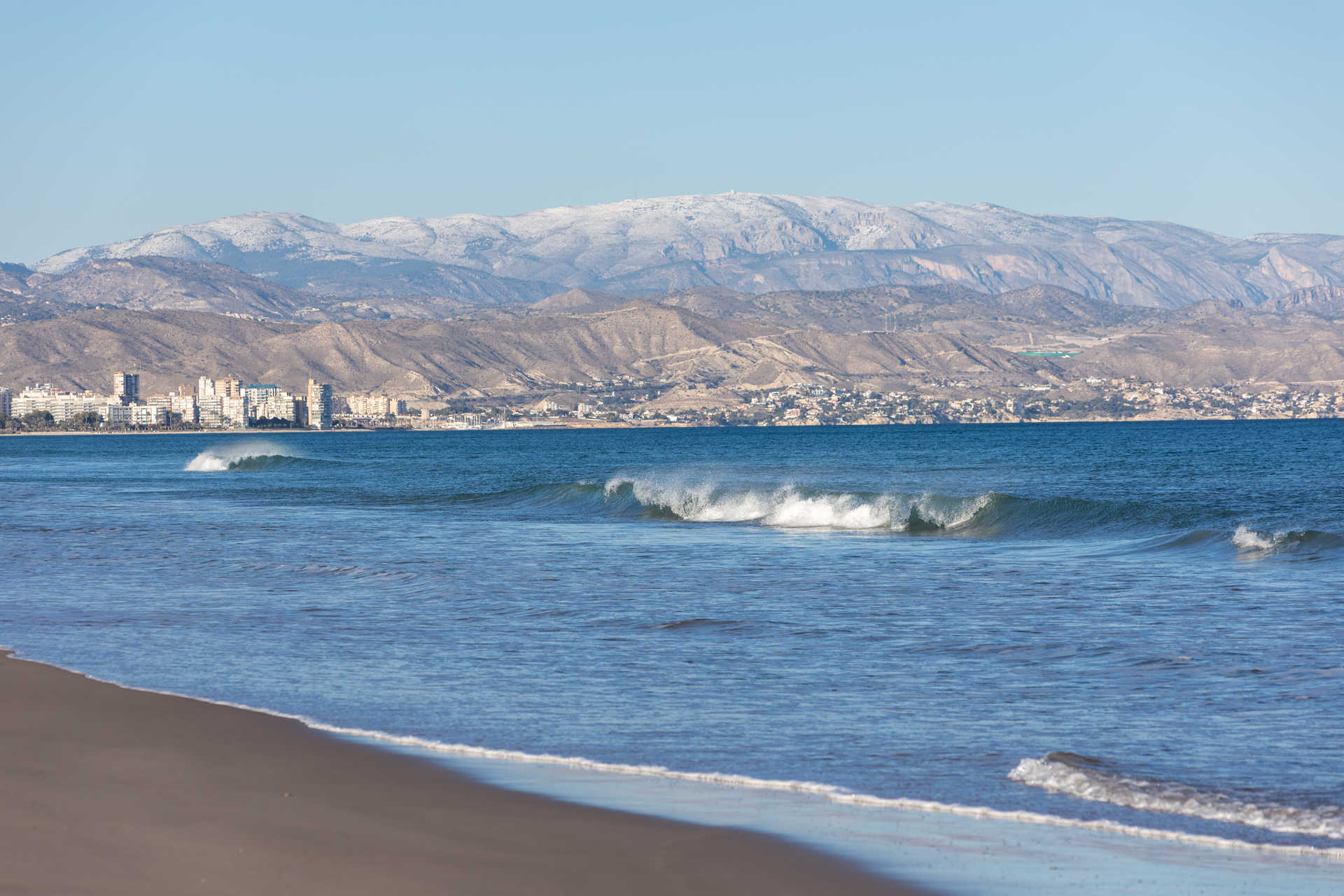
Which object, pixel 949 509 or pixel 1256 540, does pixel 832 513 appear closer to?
pixel 949 509

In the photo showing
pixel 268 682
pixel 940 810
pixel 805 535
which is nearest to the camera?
pixel 940 810

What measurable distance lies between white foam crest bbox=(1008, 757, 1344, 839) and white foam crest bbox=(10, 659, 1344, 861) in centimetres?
46

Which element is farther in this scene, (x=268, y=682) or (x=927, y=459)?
(x=927, y=459)

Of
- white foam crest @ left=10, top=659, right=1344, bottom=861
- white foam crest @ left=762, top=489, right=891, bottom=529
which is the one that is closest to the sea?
white foam crest @ left=10, top=659, right=1344, bottom=861

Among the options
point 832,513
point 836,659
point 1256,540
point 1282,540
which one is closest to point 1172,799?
point 836,659

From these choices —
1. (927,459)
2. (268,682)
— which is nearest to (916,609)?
(268,682)

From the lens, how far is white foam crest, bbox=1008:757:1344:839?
1041 cm

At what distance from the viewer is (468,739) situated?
13.4 metres

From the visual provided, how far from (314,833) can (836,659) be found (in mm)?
8998

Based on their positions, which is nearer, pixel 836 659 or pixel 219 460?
pixel 836 659

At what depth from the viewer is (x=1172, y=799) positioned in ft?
36.2

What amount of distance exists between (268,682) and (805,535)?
84.9 feet

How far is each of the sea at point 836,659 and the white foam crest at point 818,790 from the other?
3 cm

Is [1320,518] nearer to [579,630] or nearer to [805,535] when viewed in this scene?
[805,535]
